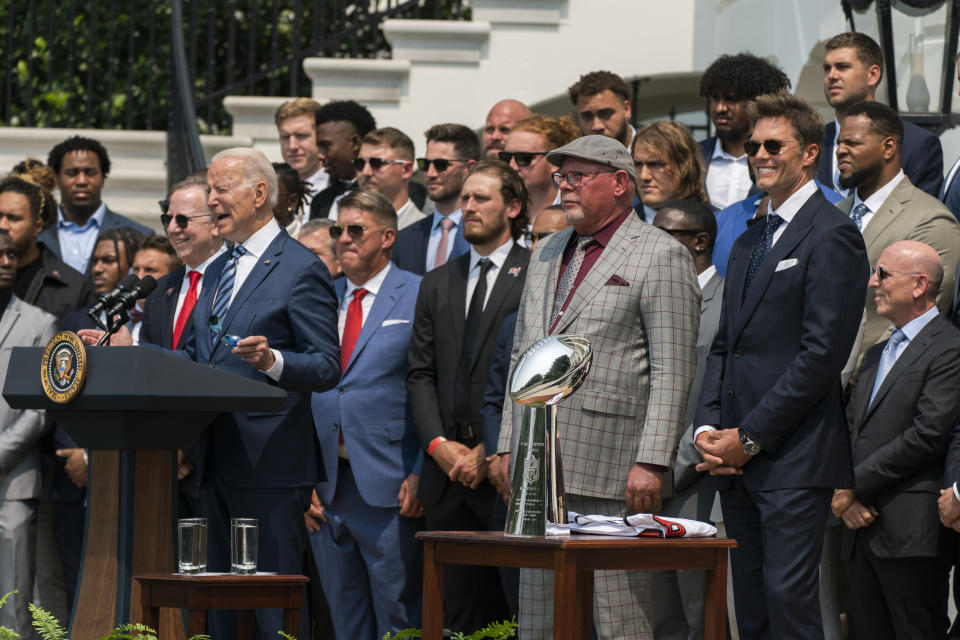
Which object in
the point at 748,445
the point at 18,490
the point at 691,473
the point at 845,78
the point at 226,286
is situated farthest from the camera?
the point at 18,490

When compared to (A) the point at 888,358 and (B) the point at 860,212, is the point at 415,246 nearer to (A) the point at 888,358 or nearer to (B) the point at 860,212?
(B) the point at 860,212

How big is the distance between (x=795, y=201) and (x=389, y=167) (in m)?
3.46

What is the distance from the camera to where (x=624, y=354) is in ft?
19.3

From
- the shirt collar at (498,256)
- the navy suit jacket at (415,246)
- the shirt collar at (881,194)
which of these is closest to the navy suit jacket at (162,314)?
the shirt collar at (498,256)

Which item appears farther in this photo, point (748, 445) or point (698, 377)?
point (698, 377)

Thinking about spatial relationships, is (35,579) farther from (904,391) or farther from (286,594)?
(904,391)

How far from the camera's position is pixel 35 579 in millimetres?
8219

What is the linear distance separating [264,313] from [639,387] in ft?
4.85

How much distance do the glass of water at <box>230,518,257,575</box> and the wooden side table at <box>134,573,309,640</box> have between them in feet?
0.29

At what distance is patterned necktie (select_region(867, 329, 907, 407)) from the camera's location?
6337 millimetres

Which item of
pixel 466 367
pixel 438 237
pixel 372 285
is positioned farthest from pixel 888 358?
pixel 438 237

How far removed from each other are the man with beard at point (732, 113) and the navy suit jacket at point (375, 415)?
1885 mm

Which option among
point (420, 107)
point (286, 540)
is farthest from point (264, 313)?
point (420, 107)

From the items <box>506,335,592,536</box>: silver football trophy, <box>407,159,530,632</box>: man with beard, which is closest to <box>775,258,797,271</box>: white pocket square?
<box>506,335,592,536</box>: silver football trophy
